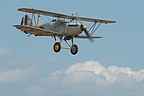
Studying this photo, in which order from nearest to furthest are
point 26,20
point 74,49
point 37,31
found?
1. point 37,31
2. point 74,49
3. point 26,20

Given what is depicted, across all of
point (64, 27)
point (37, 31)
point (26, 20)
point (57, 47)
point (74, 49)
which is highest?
point (26, 20)

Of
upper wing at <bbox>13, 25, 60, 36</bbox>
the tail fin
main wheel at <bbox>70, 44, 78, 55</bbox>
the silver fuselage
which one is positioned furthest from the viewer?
the tail fin

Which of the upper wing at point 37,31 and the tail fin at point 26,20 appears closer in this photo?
the upper wing at point 37,31

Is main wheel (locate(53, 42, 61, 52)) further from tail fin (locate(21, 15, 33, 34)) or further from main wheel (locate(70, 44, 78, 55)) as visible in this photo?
tail fin (locate(21, 15, 33, 34))

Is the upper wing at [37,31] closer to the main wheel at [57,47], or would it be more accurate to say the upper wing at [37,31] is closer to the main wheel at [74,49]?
the main wheel at [57,47]

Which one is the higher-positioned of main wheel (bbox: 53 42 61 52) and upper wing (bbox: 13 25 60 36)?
upper wing (bbox: 13 25 60 36)

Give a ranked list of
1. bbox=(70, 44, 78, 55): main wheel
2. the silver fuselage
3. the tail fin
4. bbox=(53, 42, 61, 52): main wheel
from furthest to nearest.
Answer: the tail fin → bbox=(70, 44, 78, 55): main wheel → bbox=(53, 42, 61, 52): main wheel → the silver fuselage

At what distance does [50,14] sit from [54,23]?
0.92m

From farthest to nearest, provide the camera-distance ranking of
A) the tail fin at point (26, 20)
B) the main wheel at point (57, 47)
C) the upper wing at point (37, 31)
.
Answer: the tail fin at point (26, 20), the main wheel at point (57, 47), the upper wing at point (37, 31)

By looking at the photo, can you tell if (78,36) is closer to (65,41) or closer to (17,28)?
(65,41)

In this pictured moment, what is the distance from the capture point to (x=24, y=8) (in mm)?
50719

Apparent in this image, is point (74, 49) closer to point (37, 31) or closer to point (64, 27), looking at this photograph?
point (64, 27)

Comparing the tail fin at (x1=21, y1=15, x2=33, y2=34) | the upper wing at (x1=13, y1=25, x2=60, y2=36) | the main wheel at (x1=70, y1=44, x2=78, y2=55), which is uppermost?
the tail fin at (x1=21, y1=15, x2=33, y2=34)

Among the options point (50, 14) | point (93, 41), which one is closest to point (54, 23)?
point (50, 14)
